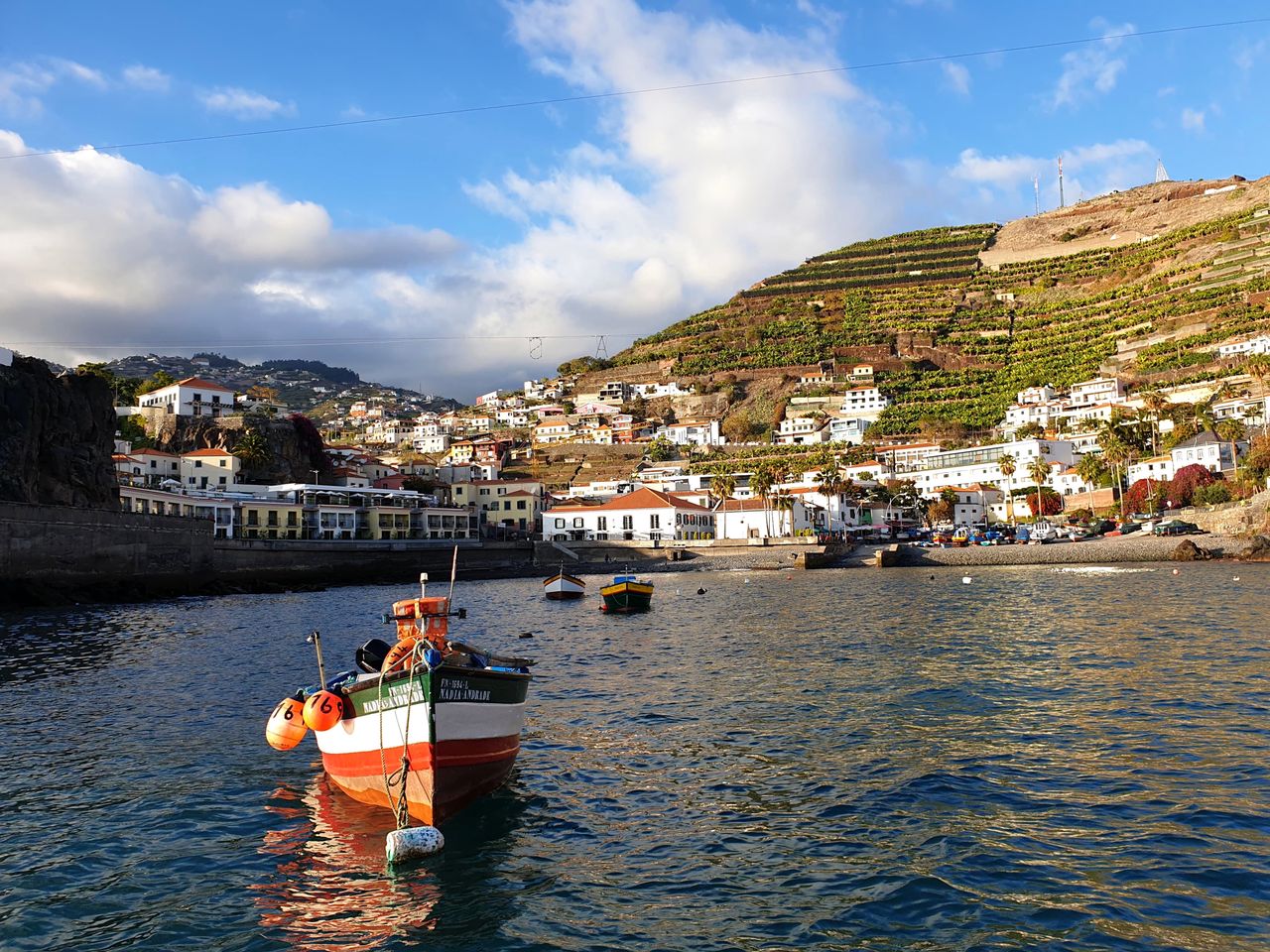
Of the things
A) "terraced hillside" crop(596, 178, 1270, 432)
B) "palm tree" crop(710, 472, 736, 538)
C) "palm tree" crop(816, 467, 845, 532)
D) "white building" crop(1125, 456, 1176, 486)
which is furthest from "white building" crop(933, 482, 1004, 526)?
"palm tree" crop(710, 472, 736, 538)

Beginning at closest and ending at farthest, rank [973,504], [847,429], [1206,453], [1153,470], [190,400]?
[1206,453] → [1153,470] → [973,504] → [190,400] → [847,429]

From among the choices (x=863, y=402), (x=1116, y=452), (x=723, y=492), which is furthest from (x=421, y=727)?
(x=863, y=402)

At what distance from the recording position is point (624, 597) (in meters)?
46.2

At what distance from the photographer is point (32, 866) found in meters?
11.1

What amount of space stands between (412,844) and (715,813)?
4.51m

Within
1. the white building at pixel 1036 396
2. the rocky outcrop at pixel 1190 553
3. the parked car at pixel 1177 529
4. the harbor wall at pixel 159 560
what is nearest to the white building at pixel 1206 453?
the parked car at pixel 1177 529

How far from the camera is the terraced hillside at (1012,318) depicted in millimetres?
131625

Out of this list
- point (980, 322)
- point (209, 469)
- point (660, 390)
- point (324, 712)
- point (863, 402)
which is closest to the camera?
point (324, 712)

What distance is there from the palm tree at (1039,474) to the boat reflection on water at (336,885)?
89.4 meters

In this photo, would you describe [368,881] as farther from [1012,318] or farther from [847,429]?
[1012,318]

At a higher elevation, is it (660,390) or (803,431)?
(660,390)

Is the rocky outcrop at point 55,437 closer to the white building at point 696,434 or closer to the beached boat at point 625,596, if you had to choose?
the beached boat at point 625,596

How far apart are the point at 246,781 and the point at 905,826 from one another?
11337mm

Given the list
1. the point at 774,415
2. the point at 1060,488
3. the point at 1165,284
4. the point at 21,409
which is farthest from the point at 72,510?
the point at 1165,284
